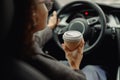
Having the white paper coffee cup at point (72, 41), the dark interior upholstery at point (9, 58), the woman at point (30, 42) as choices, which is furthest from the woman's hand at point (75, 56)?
the dark interior upholstery at point (9, 58)

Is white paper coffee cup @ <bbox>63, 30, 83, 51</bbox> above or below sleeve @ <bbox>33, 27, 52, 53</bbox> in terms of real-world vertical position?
above

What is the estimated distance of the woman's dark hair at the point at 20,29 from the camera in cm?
126

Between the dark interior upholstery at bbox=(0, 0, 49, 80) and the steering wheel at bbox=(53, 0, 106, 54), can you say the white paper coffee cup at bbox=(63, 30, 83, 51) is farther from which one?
the dark interior upholstery at bbox=(0, 0, 49, 80)

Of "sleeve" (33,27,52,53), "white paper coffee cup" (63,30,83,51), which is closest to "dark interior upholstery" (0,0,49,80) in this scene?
"white paper coffee cup" (63,30,83,51)

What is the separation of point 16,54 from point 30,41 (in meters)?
0.08

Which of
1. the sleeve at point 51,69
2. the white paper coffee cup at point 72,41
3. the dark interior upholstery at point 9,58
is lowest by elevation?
the white paper coffee cup at point 72,41

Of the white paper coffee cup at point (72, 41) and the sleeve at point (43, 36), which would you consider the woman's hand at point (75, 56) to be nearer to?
the white paper coffee cup at point (72, 41)

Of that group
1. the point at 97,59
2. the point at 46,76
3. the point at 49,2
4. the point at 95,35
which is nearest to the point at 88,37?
the point at 95,35

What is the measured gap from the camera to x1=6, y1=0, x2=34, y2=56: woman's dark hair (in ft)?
4.15

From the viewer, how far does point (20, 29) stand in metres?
1.30

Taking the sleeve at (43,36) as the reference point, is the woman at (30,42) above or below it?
above

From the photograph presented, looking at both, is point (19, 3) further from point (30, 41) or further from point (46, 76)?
point (46, 76)

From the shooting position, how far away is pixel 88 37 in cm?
261

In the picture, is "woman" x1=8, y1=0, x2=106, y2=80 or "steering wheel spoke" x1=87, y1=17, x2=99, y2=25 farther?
"steering wheel spoke" x1=87, y1=17, x2=99, y2=25
